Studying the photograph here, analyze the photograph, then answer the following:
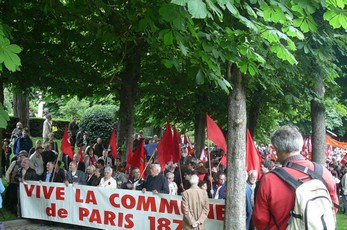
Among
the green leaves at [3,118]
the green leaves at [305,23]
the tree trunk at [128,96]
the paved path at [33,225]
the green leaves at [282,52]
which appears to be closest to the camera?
the green leaves at [3,118]

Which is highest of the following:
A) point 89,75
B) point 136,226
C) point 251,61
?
point 89,75

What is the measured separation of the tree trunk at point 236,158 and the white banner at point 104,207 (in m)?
1.77

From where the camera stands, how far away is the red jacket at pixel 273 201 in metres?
3.86

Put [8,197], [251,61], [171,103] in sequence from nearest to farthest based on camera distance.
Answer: [251,61] < [8,197] < [171,103]

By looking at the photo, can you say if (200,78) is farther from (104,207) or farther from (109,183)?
(104,207)

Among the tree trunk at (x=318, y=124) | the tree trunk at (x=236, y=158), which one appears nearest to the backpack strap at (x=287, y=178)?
the tree trunk at (x=236, y=158)

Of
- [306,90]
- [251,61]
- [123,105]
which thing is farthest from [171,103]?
[251,61]

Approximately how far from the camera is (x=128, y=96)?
1702cm

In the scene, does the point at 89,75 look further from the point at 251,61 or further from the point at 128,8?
the point at 251,61

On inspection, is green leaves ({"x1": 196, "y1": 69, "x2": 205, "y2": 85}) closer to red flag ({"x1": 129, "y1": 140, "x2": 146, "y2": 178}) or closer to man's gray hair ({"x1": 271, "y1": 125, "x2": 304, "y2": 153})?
man's gray hair ({"x1": 271, "y1": 125, "x2": 304, "y2": 153})

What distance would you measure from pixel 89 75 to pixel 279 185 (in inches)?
546

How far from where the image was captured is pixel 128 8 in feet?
30.6

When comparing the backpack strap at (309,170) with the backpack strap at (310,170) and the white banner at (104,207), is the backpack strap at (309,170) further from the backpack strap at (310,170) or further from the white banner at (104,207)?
the white banner at (104,207)

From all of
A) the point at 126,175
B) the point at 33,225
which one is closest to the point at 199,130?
the point at 126,175
